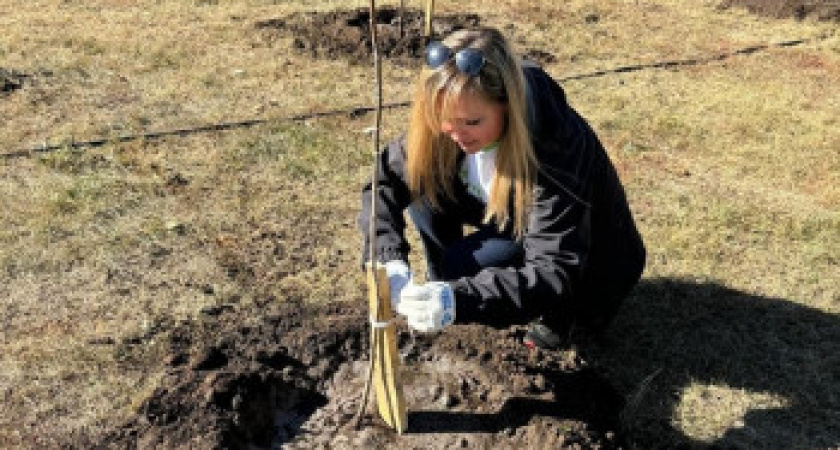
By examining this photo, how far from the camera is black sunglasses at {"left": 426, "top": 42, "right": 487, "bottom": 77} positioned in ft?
7.45

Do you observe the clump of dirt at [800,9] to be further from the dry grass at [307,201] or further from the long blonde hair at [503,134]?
the long blonde hair at [503,134]

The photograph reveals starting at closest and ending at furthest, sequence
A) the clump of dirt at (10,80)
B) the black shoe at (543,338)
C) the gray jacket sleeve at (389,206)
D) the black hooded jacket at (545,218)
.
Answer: the black hooded jacket at (545,218) < the gray jacket sleeve at (389,206) < the black shoe at (543,338) < the clump of dirt at (10,80)

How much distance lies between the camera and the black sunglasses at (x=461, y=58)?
2.27 meters

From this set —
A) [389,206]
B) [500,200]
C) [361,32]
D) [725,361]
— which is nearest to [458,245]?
[389,206]

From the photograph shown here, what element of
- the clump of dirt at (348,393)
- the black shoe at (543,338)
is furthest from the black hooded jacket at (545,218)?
the black shoe at (543,338)

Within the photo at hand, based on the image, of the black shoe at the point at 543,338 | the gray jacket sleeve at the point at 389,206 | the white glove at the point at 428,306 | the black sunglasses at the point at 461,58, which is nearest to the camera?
the black sunglasses at the point at 461,58

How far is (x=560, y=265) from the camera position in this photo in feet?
8.46

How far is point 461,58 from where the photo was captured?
7.46 ft

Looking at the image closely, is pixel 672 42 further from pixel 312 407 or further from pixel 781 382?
pixel 312 407

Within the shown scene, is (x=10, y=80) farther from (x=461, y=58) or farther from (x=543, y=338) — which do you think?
(x=461, y=58)

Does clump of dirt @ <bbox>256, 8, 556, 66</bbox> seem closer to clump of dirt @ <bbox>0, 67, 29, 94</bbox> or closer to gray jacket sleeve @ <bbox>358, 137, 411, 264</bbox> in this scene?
clump of dirt @ <bbox>0, 67, 29, 94</bbox>

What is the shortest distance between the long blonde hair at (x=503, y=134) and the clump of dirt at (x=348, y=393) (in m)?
0.47

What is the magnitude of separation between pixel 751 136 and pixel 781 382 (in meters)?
2.26

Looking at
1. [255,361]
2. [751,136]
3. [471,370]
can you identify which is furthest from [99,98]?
[751,136]
